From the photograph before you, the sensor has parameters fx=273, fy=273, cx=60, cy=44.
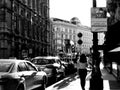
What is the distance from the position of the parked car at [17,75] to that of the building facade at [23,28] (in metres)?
19.2

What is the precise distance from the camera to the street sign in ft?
36.3

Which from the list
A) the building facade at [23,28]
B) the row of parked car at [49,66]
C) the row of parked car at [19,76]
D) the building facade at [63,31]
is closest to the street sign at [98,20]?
the row of parked car at [19,76]

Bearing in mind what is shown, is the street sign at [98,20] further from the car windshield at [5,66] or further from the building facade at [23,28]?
the building facade at [23,28]

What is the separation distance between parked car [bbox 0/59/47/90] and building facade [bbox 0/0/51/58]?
755 inches

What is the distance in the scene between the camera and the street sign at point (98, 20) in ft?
36.3

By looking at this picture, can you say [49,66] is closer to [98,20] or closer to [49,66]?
[49,66]

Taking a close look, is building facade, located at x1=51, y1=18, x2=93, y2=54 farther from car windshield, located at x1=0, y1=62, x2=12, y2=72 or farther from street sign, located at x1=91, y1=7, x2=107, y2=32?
car windshield, located at x1=0, y1=62, x2=12, y2=72

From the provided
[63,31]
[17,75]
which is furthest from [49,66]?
[63,31]

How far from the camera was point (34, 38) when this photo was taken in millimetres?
57188

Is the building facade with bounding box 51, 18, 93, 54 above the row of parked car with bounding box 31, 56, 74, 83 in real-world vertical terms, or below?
above

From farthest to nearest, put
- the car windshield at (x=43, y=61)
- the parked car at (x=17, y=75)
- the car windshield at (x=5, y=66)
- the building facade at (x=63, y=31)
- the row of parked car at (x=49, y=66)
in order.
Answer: the building facade at (x=63, y=31) < the car windshield at (x=43, y=61) < the row of parked car at (x=49, y=66) < the car windshield at (x=5, y=66) < the parked car at (x=17, y=75)

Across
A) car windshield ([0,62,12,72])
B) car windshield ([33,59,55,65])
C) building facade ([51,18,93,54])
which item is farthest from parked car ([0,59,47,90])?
building facade ([51,18,93,54])

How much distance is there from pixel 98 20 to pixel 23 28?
38.5 meters

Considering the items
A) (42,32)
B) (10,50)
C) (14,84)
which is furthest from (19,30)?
(14,84)
